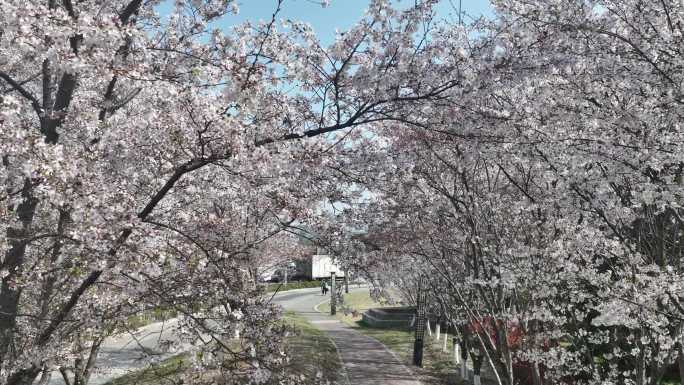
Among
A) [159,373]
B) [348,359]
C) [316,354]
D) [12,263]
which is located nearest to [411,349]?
[348,359]

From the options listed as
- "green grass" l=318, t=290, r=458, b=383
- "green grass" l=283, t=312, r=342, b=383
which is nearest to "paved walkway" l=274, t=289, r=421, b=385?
"green grass" l=283, t=312, r=342, b=383

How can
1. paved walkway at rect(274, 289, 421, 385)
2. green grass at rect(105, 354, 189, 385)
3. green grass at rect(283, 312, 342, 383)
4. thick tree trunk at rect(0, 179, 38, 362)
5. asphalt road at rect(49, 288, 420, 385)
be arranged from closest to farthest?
thick tree trunk at rect(0, 179, 38, 362) < green grass at rect(105, 354, 189, 385) < asphalt road at rect(49, 288, 420, 385) < green grass at rect(283, 312, 342, 383) < paved walkway at rect(274, 289, 421, 385)

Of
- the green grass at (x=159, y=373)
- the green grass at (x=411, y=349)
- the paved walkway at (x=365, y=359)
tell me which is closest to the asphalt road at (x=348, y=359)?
the paved walkway at (x=365, y=359)

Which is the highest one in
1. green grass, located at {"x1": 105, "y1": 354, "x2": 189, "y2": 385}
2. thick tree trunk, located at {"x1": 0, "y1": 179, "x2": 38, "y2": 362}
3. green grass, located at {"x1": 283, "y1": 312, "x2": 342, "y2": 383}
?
thick tree trunk, located at {"x1": 0, "y1": 179, "x2": 38, "y2": 362}

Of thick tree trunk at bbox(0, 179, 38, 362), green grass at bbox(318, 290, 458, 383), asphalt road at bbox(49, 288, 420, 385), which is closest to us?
thick tree trunk at bbox(0, 179, 38, 362)

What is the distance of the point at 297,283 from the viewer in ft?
203

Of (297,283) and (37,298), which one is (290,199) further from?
(297,283)

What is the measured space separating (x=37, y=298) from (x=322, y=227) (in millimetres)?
4030

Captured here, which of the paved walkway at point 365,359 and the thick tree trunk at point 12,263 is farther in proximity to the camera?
the paved walkway at point 365,359

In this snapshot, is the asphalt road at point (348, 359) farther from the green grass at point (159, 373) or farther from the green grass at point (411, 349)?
the green grass at point (411, 349)

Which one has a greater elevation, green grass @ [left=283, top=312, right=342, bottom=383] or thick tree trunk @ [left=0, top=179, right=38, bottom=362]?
thick tree trunk @ [left=0, top=179, right=38, bottom=362]

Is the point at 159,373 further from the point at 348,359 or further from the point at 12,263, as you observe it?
the point at 348,359

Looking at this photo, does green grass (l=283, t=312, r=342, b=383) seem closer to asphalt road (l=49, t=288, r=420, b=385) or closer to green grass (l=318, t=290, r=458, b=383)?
asphalt road (l=49, t=288, r=420, b=385)

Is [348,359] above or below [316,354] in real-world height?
below
